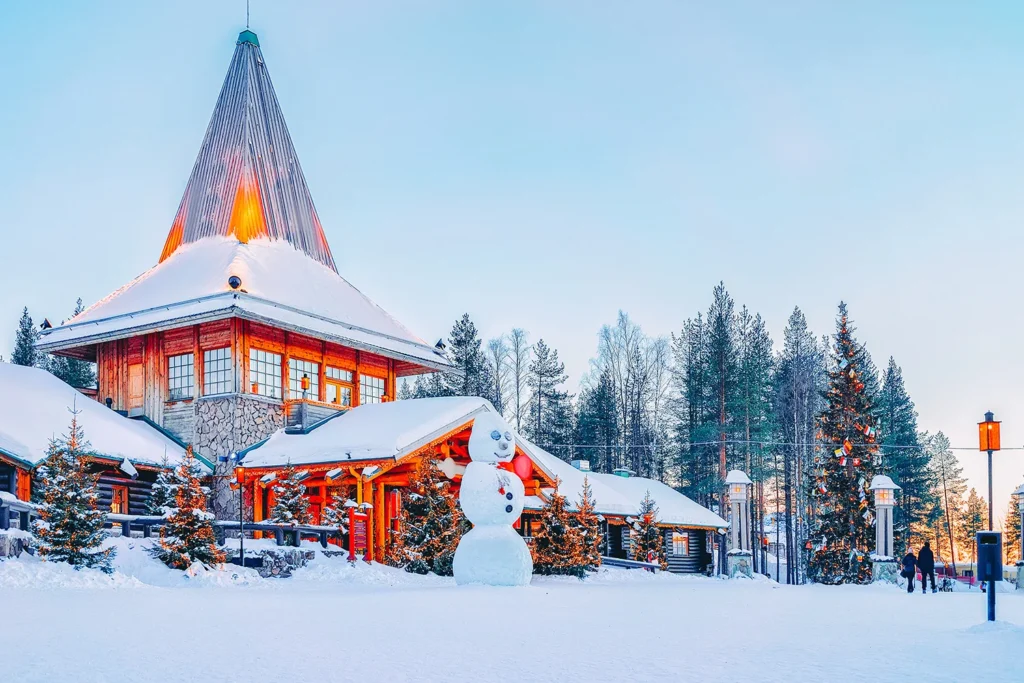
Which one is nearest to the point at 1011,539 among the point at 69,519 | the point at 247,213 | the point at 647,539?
the point at 647,539

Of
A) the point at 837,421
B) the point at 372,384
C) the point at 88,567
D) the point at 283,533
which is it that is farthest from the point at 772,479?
the point at 88,567

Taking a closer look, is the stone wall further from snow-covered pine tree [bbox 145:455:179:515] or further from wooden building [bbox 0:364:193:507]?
snow-covered pine tree [bbox 145:455:179:515]

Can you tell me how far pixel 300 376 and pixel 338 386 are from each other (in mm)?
1477

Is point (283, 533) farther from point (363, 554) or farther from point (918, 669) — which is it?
point (918, 669)

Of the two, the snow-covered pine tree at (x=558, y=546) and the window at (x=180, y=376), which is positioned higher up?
the window at (x=180, y=376)

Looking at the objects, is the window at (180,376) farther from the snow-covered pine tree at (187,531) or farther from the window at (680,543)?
the window at (680,543)

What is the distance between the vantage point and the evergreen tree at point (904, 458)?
51.2 metres

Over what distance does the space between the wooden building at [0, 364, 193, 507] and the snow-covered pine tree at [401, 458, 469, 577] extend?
18.5 feet

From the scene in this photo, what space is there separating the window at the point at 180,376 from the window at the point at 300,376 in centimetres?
262

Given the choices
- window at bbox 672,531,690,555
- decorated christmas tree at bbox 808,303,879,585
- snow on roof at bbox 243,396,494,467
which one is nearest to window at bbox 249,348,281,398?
snow on roof at bbox 243,396,494,467

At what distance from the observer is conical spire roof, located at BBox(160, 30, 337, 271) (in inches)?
1233

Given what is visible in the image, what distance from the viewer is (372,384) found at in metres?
31.8

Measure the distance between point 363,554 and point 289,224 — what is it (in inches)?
467

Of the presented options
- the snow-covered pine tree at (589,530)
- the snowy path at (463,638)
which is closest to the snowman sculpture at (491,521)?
the snowy path at (463,638)
